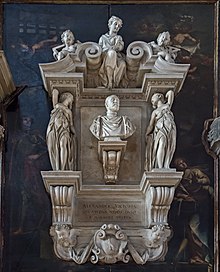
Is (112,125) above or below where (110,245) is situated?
above

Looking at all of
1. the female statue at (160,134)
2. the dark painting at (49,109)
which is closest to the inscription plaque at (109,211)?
the dark painting at (49,109)

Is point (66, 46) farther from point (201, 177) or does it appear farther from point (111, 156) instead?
point (201, 177)

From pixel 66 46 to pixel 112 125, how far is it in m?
1.03

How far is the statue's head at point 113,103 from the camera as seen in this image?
10.5 m

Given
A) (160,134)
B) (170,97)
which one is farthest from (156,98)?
(160,134)

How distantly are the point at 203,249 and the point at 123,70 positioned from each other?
2.09 metres

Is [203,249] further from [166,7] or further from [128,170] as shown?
[166,7]

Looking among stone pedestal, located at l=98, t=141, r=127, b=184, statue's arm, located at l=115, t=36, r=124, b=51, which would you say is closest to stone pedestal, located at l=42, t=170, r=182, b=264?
stone pedestal, located at l=98, t=141, r=127, b=184

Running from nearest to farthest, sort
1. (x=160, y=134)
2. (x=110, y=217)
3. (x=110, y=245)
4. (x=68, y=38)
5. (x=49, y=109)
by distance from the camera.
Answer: (x=110, y=245), (x=160, y=134), (x=110, y=217), (x=68, y=38), (x=49, y=109)

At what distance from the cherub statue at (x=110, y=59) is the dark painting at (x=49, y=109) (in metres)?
0.39

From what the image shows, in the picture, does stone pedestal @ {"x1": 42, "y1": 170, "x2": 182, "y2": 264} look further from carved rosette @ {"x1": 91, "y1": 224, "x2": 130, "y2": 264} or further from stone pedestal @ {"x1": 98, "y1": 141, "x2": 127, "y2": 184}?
stone pedestal @ {"x1": 98, "y1": 141, "x2": 127, "y2": 184}

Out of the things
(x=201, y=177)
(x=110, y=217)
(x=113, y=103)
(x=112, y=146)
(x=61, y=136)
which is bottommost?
(x=110, y=217)

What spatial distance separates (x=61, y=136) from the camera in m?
10.4

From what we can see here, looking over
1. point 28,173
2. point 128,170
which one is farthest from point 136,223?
point 28,173
